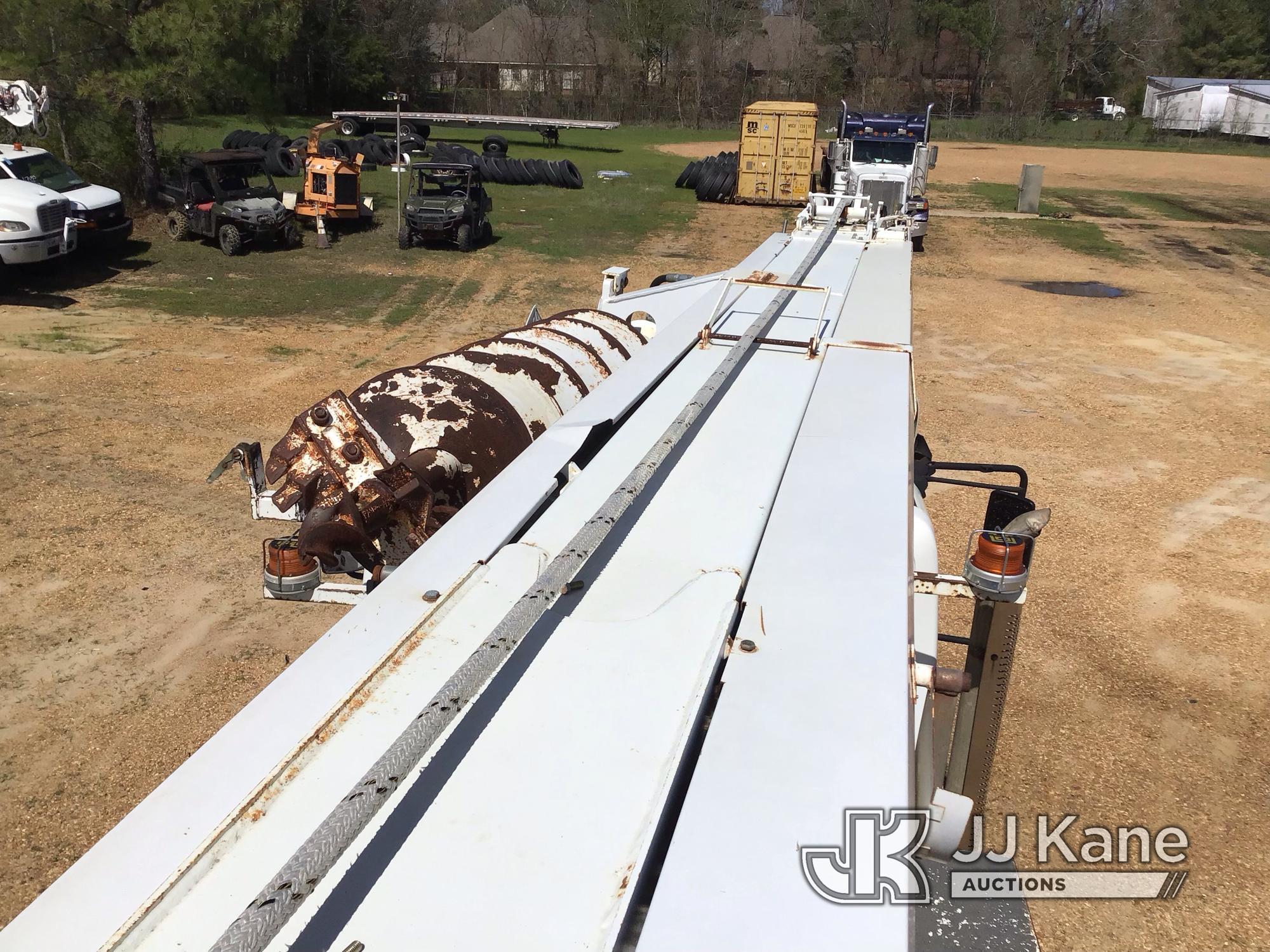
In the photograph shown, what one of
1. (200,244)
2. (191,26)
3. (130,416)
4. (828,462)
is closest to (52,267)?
(200,244)

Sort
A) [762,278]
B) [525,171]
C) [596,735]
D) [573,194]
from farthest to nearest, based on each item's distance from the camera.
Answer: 1. [525,171]
2. [573,194]
3. [762,278]
4. [596,735]

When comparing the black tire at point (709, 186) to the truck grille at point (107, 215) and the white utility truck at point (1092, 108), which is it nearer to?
the truck grille at point (107, 215)

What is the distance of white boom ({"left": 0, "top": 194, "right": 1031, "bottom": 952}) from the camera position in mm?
1780

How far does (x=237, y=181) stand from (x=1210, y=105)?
55.1 meters

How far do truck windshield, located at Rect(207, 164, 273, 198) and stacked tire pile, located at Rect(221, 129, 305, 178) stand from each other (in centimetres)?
506

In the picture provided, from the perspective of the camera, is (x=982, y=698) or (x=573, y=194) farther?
(x=573, y=194)

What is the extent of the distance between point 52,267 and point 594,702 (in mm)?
18028

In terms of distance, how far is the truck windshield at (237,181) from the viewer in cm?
1859

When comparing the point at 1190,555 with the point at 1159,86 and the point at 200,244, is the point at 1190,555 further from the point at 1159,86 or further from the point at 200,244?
the point at 1159,86

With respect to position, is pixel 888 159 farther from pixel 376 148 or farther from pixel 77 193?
pixel 77 193

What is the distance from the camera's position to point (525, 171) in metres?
27.3

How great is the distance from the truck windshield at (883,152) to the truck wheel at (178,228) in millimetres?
14660

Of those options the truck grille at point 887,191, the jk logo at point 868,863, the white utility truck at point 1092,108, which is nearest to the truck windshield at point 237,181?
the truck grille at point 887,191

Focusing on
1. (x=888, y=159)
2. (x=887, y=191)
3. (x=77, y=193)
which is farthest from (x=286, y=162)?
(x=887, y=191)
